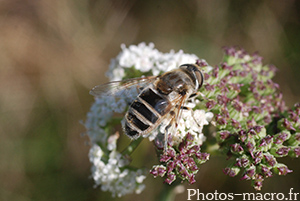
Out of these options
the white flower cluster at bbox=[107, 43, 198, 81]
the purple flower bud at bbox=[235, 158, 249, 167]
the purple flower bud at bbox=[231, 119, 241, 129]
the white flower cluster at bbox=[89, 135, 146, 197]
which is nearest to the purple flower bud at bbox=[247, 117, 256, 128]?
the purple flower bud at bbox=[231, 119, 241, 129]

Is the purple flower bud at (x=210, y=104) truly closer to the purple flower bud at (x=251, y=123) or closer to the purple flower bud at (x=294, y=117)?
the purple flower bud at (x=251, y=123)

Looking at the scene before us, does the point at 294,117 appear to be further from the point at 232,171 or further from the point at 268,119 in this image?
the point at 232,171

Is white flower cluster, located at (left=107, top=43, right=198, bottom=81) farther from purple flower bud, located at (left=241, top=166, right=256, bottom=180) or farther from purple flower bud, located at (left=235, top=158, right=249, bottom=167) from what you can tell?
purple flower bud, located at (left=241, top=166, right=256, bottom=180)

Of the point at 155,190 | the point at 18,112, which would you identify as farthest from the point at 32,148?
the point at 155,190

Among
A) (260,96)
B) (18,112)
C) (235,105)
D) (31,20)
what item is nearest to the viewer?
(235,105)

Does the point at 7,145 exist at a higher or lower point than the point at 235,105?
higher

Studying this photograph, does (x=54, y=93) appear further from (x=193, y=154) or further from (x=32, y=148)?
(x=193, y=154)

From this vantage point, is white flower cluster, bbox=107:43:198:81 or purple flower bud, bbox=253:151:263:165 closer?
purple flower bud, bbox=253:151:263:165
